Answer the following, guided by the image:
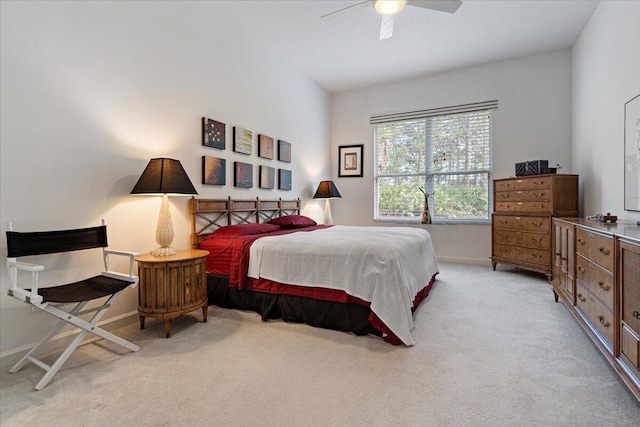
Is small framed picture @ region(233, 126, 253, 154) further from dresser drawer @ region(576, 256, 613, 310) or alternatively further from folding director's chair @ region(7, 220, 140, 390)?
dresser drawer @ region(576, 256, 613, 310)

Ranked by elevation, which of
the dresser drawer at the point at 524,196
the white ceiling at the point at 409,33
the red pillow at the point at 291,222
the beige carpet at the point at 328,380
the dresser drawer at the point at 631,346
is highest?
the white ceiling at the point at 409,33

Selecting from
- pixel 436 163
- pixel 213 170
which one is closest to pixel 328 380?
pixel 213 170

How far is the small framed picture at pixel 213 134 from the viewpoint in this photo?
339 centimetres

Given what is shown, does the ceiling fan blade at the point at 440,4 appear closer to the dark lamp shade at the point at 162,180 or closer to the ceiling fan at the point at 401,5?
the ceiling fan at the point at 401,5

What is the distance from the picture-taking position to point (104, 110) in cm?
249

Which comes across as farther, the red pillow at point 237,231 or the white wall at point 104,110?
the red pillow at point 237,231

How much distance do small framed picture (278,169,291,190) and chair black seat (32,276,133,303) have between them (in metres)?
2.81

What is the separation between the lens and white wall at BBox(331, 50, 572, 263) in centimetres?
458

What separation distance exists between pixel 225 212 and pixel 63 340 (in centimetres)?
184

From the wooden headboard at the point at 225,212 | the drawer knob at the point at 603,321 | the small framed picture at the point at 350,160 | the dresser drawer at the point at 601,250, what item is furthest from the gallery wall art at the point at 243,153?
the drawer knob at the point at 603,321

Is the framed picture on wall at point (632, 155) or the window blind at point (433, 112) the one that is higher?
the window blind at point (433, 112)

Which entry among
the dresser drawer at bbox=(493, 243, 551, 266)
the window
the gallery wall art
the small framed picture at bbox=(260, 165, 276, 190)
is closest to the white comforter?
the gallery wall art

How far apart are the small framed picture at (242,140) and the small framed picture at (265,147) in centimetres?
18

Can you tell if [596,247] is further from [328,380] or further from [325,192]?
[325,192]
